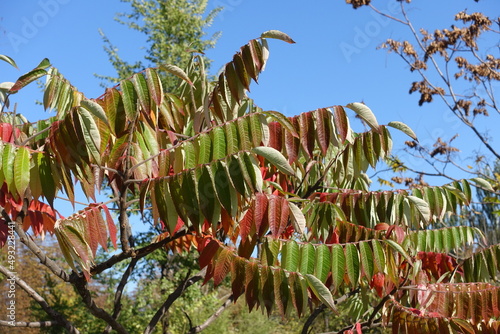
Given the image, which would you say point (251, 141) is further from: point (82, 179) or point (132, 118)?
point (82, 179)

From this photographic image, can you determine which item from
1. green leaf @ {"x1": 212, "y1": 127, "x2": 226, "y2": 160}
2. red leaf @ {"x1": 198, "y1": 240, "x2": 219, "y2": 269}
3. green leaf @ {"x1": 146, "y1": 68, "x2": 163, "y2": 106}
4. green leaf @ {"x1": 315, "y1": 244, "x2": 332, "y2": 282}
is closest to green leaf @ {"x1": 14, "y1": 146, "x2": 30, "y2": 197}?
green leaf @ {"x1": 146, "y1": 68, "x2": 163, "y2": 106}

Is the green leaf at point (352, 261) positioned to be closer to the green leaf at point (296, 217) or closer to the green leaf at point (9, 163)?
the green leaf at point (296, 217)

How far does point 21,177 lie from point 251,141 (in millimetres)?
785

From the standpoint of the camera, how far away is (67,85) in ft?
7.83

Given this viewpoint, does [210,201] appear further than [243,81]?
No

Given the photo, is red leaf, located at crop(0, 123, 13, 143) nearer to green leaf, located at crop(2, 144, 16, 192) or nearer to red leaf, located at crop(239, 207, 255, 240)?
green leaf, located at crop(2, 144, 16, 192)

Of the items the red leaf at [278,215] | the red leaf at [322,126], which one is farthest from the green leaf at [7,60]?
the red leaf at [322,126]

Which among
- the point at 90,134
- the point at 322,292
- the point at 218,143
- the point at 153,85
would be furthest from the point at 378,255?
the point at 90,134

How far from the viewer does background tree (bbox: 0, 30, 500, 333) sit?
1.69m

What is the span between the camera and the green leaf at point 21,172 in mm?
1758

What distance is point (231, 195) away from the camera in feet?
5.34

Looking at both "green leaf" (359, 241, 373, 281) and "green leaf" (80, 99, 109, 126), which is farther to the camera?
"green leaf" (359, 241, 373, 281)

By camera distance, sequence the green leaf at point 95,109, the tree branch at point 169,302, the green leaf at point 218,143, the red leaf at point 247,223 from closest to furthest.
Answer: the green leaf at point 95,109 < the green leaf at point 218,143 < the red leaf at point 247,223 < the tree branch at point 169,302

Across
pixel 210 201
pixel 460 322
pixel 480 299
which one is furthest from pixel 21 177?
pixel 480 299
